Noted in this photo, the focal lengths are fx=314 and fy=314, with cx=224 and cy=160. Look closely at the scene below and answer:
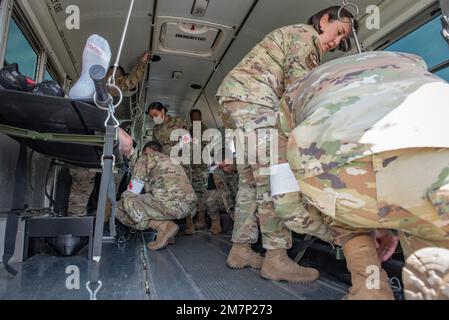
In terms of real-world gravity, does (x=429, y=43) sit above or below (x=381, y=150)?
above

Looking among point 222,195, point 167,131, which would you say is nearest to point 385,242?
point 222,195

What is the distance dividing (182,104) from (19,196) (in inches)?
135

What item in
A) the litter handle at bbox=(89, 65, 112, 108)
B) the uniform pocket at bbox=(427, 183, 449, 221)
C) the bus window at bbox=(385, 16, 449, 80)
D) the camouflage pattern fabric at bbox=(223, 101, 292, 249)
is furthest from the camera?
the bus window at bbox=(385, 16, 449, 80)

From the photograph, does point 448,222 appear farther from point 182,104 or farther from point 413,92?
point 182,104

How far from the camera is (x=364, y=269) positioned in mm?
1010

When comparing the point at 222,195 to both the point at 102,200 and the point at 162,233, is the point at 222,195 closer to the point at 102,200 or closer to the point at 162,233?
the point at 162,233

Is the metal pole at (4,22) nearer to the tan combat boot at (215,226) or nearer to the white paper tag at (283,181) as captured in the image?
the white paper tag at (283,181)

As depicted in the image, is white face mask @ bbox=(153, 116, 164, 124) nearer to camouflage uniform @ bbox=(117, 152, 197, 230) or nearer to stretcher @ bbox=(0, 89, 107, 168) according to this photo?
camouflage uniform @ bbox=(117, 152, 197, 230)

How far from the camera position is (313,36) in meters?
1.75

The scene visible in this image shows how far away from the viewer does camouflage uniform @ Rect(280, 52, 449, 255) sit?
2.67ft

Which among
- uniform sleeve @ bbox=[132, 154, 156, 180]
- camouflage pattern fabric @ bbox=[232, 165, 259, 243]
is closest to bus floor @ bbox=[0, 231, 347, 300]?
camouflage pattern fabric @ bbox=[232, 165, 259, 243]

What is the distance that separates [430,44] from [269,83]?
1.18 metres

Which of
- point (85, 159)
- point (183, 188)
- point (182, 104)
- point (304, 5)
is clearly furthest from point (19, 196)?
point (182, 104)

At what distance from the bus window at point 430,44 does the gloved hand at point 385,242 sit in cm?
140
